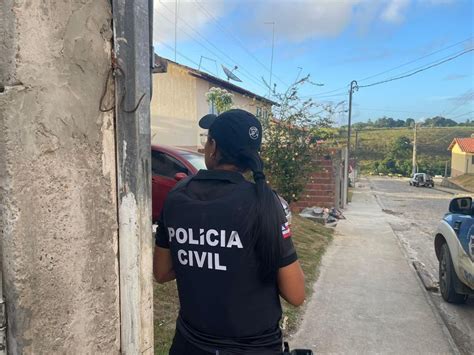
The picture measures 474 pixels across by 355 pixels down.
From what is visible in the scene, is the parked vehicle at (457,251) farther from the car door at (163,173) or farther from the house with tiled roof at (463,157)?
the house with tiled roof at (463,157)

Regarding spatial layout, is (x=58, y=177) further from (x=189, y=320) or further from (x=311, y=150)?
(x=311, y=150)

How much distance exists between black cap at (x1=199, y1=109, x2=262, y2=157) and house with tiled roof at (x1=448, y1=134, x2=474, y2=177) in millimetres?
60207

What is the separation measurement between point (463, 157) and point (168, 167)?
58.8 metres

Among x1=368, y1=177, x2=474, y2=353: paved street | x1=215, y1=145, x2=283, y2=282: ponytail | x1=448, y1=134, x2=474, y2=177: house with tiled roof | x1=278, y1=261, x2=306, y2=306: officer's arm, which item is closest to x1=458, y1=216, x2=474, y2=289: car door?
x1=368, y1=177, x2=474, y2=353: paved street

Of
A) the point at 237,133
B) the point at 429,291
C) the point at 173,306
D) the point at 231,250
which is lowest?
the point at 429,291

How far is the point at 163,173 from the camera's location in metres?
7.09

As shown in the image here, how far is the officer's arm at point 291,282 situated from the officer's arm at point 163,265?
1.65ft

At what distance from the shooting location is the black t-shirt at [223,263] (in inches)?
61.4

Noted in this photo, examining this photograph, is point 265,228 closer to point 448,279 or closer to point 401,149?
point 448,279

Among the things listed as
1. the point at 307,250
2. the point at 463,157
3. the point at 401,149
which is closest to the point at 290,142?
the point at 307,250

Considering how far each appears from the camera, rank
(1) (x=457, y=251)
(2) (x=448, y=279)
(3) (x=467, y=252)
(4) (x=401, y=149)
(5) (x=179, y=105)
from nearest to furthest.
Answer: (3) (x=467, y=252) → (1) (x=457, y=251) → (2) (x=448, y=279) → (5) (x=179, y=105) → (4) (x=401, y=149)

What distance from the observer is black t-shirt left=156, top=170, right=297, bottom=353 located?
1559 millimetres

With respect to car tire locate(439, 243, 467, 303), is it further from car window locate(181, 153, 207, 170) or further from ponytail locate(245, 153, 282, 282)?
ponytail locate(245, 153, 282, 282)

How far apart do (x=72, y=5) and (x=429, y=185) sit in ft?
157
